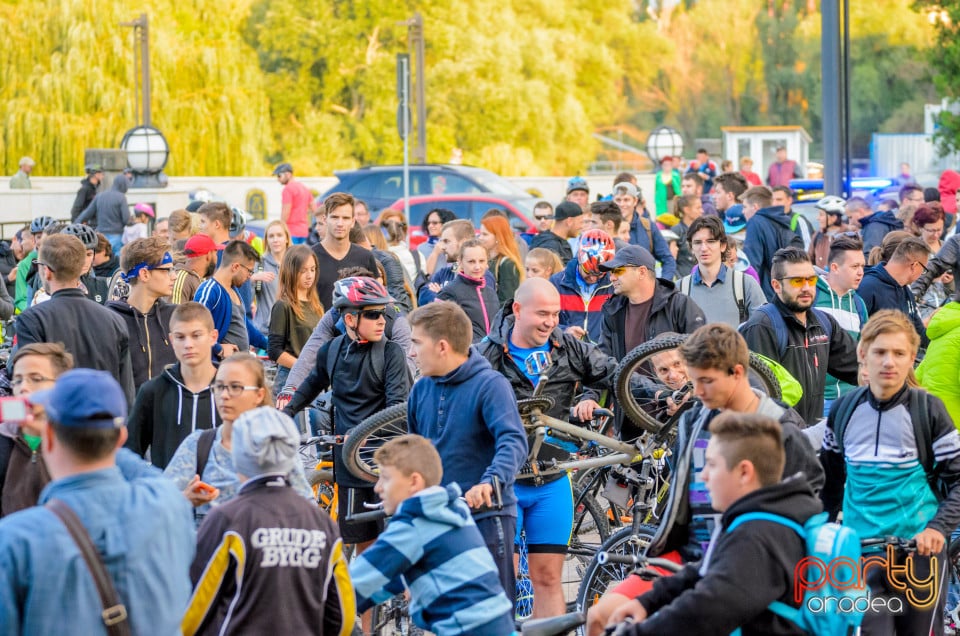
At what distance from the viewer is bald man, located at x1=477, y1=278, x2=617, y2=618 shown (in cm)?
660

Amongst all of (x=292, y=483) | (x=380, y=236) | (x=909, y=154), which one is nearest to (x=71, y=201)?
(x=380, y=236)

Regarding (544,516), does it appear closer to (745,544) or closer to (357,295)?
(357,295)

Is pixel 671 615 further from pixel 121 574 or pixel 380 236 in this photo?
pixel 380 236

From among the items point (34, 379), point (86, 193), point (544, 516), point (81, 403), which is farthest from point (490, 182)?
point (81, 403)

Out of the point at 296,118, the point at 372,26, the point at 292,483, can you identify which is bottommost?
the point at 292,483

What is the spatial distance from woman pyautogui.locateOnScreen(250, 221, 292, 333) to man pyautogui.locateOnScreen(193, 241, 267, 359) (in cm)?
69

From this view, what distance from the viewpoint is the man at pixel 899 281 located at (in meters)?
9.08

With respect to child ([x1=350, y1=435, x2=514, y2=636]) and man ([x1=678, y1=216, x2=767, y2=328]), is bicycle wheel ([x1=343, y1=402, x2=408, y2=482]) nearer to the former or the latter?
child ([x1=350, y1=435, x2=514, y2=636])

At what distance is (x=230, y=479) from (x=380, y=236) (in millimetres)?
7259

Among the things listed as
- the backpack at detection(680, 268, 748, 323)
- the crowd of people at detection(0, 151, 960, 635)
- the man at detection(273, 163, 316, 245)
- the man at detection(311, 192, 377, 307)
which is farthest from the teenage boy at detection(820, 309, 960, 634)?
the man at detection(273, 163, 316, 245)

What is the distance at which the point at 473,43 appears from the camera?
47.5 meters

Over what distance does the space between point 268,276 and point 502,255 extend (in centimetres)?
208

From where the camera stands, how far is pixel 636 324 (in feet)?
26.5

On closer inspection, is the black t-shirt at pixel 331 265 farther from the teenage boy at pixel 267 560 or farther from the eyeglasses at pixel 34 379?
the teenage boy at pixel 267 560
